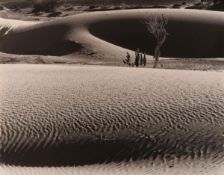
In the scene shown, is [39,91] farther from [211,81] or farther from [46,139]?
[211,81]

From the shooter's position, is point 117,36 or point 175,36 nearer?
point 175,36

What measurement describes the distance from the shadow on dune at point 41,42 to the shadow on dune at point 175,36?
2.48 metres

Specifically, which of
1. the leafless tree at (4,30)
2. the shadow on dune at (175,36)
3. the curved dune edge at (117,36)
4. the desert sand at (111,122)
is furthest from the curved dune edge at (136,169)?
the leafless tree at (4,30)

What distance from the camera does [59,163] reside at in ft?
39.7

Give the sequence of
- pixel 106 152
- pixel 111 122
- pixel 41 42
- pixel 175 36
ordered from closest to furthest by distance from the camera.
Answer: pixel 106 152, pixel 111 122, pixel 175 36, pixel 41 42

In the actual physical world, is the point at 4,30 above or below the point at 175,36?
below

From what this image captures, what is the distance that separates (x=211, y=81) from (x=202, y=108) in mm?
2622

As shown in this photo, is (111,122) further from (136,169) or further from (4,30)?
(4,30)

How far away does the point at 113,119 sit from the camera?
13.7 m

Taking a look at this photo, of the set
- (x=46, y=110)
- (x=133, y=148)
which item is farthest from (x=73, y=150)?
(x=46, y=110)

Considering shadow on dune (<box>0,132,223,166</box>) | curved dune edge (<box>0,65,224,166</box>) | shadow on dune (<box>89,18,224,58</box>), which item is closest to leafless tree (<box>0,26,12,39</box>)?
shadow on dune (<box>89,18,224,58</box>)

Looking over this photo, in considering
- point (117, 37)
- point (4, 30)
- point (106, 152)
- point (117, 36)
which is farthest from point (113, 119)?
point (4, 30)

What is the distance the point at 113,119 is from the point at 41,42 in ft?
87.2

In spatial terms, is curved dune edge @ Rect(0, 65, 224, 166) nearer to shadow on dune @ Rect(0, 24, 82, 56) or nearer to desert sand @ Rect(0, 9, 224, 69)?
desert sand @ Rect(0, 9, 224, 69)
